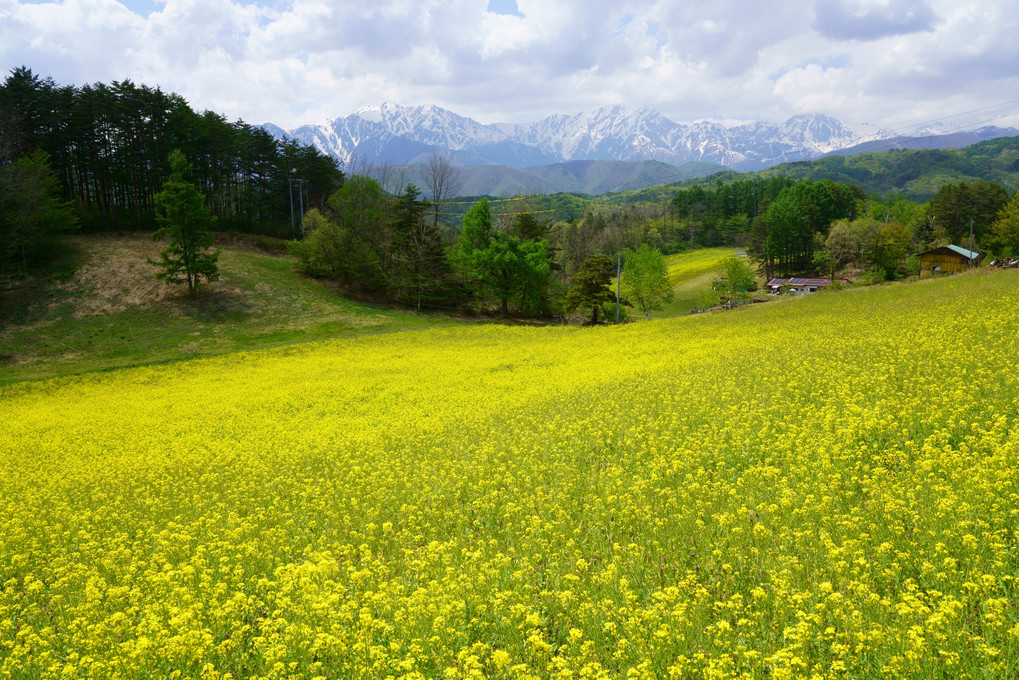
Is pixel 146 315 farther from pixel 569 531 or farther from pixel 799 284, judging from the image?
pixel 799 284

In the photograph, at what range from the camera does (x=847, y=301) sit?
31.6 metres

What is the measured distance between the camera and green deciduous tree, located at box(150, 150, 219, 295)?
46.2 metres

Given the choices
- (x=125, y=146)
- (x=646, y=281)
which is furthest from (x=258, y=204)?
(x=646, y=281)

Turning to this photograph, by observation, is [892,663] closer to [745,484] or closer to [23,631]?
[745,484]

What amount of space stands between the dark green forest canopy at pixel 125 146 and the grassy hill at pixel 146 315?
29.4 ft

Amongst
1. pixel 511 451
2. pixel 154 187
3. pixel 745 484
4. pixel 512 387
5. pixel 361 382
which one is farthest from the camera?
pixel 154 187

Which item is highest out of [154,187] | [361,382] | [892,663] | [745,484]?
[154,187]

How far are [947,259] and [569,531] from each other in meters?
93.1

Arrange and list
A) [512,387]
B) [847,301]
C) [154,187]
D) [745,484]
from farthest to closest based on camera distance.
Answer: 1. [154,187]
2. [847,301]
3. [512,387]
4. [745,484]

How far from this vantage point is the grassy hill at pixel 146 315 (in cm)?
3800

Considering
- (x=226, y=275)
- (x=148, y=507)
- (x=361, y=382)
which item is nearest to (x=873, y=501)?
(x=148, y=507)

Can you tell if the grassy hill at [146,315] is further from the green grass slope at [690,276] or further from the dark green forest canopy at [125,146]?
the green grass slope at [690,276]

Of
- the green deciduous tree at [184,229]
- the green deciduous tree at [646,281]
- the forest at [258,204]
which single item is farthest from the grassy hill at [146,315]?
the green deciduous tree at [646,281]

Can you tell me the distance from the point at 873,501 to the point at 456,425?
11623mm
